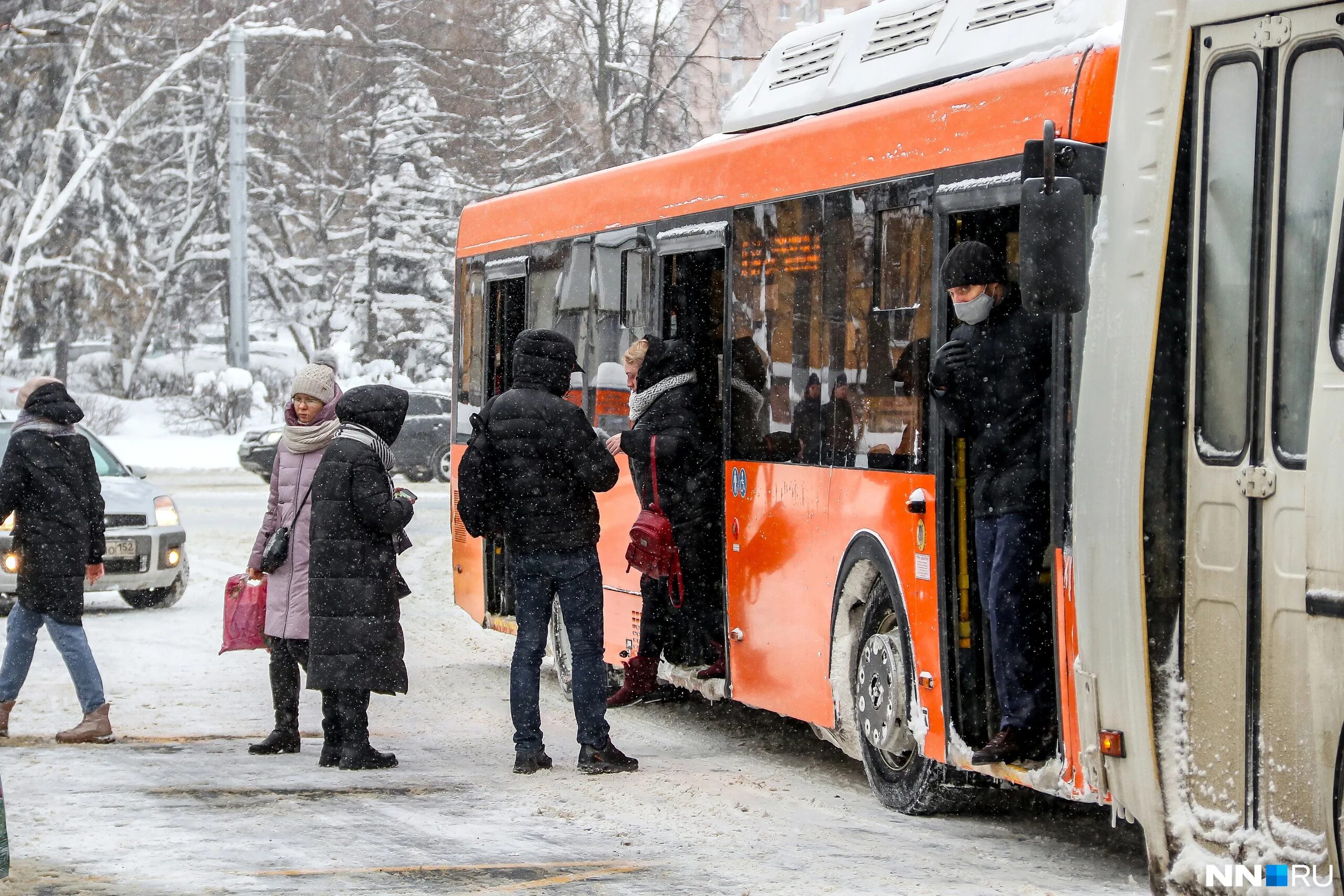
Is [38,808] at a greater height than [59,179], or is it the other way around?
[59,179]

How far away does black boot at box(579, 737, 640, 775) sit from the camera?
870 centimetres

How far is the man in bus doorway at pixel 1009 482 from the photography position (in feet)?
22.6

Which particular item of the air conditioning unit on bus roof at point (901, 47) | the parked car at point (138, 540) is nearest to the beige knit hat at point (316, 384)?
the air conditioning unit on bus roof at point (901, 47)

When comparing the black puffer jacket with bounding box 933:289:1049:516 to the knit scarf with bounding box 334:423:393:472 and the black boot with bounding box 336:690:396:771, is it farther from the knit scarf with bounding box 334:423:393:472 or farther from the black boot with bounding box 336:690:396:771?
the black boot with bounding box 336:690:396:771

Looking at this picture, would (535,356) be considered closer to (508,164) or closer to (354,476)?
(354,476)

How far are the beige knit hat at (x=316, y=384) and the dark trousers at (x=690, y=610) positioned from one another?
187cm

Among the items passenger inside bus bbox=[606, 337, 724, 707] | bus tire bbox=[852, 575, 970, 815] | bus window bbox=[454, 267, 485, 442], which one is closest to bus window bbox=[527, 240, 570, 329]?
bus window bbox=[454, 267, 485, 442]

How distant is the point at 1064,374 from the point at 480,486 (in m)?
3.05

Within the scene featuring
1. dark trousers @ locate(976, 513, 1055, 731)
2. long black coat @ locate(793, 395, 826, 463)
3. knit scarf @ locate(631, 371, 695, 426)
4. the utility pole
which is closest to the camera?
dark trousers @ locate(976, 513, 1055, 731)

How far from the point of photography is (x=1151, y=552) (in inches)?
218

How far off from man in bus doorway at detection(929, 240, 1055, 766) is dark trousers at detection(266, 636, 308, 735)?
3.56 metres

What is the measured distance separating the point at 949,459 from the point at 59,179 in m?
39.5

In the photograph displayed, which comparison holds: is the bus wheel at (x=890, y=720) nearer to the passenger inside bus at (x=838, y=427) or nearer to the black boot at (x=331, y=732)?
the passenger inside bus at (x=838, y=427)

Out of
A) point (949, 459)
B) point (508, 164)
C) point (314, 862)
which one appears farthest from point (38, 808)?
point (508, 164)
